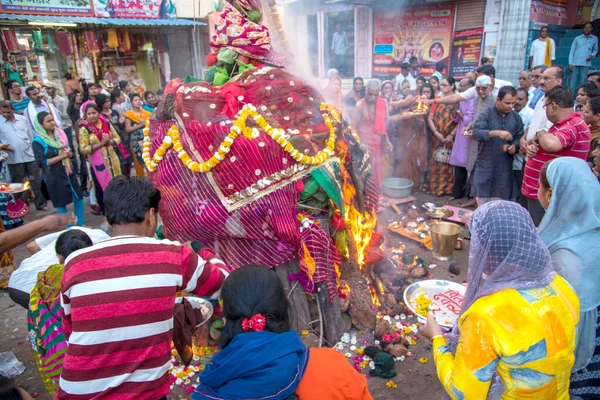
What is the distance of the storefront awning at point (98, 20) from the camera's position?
40.6 feet

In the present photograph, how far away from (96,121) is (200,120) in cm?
412

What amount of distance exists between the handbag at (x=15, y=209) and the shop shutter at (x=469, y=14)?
42.6ft

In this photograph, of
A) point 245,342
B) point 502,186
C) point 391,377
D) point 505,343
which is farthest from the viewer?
point 502,186

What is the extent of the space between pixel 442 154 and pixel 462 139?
648mm

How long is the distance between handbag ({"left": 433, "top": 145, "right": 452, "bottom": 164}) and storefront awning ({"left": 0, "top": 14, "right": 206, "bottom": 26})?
847cm

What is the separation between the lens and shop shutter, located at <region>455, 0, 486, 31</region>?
12898 millimetres

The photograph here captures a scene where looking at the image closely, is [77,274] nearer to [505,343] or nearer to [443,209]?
[505,343]

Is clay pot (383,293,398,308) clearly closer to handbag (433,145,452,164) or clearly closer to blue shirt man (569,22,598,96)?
handbag (433,145,452,164)

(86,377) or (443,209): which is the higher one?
(86,377)

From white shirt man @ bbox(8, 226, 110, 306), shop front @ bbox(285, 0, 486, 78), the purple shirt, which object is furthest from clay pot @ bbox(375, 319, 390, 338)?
shop front @ bbox(285, 0, 486, 78)

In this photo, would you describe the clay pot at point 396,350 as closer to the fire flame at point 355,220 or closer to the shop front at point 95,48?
the fire flame at point 355,220

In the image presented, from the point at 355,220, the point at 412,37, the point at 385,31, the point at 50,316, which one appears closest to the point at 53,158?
the point at 50,316

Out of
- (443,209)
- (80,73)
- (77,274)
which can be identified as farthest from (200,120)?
(80,73)

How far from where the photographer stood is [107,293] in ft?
6.64
